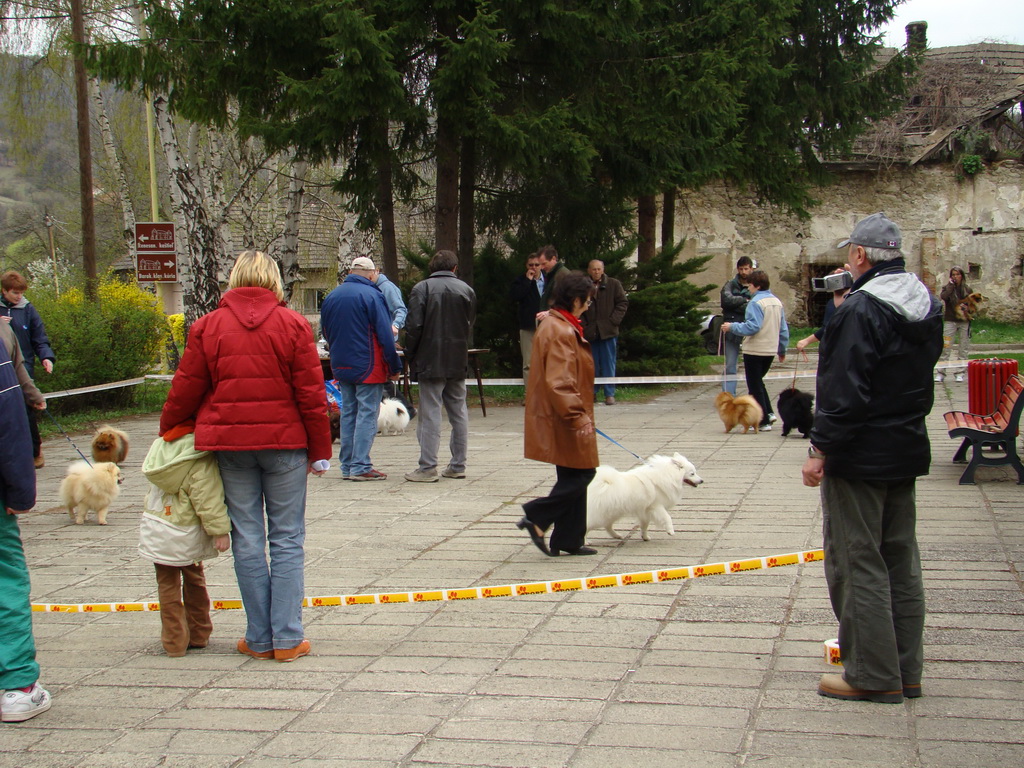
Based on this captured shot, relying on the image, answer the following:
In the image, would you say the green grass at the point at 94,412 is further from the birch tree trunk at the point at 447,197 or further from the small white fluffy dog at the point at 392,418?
the birch tree trunk at the point at 447,197

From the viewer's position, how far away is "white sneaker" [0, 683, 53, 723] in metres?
4.09

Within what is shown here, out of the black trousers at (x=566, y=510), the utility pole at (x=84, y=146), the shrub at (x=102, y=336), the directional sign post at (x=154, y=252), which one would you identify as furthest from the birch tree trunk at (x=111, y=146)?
the black trousers at (x=566, y=510)

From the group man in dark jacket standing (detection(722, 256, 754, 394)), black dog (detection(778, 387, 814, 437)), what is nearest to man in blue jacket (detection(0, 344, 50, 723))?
black dog (detection(778, 387, 814, 437))

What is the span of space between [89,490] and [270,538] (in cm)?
386

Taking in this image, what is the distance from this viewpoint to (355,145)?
14195mm

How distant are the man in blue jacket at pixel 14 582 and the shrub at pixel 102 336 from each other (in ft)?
37.8

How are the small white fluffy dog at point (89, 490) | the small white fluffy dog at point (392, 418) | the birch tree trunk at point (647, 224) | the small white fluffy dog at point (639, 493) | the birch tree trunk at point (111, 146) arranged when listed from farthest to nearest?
the birch tree trunk at point (111, 146), the birch tree trunk at point (647, 224), the small white fluffy dog at point (392, 418), the small white fluffy dog at point (89, 490), the small white fluffy dog at point (639, 493)

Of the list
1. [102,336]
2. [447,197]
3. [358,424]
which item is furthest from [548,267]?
[102,336]

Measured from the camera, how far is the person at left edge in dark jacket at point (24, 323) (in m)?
10.1

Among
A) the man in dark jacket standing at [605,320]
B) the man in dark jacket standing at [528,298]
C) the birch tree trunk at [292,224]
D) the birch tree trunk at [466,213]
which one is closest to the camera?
the man in dark jacket standing at [528,298]

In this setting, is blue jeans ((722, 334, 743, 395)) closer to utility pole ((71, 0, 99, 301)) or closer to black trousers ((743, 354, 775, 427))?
black trousers ((743, 354, 775, 427))

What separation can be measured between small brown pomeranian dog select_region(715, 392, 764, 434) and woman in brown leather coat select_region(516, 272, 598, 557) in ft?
19.4

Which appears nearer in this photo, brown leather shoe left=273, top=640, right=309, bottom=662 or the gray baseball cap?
the gray baseball cap

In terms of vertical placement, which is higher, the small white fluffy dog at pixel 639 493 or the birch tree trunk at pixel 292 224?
the birch tree trunk at pixel 292 224
